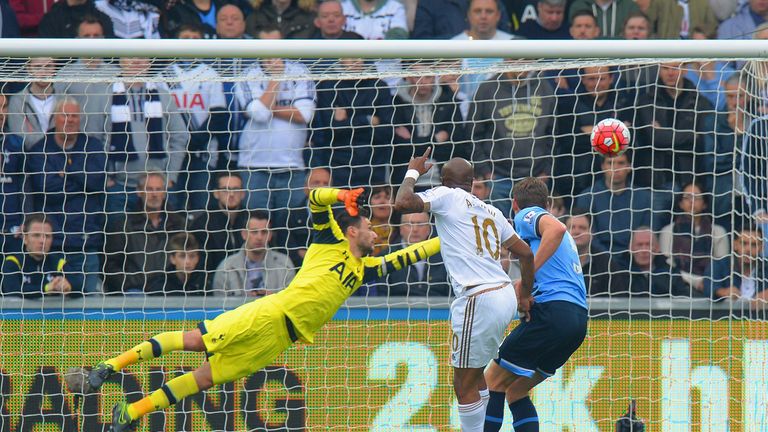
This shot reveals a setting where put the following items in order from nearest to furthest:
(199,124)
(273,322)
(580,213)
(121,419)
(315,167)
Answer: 1. (121,419)
2. (273,322)
3. (580,213)
4. (315,167)
5. (199,124)

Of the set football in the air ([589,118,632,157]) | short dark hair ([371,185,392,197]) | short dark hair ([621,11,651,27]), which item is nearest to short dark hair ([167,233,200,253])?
short dark hair ([371,185,392,197])

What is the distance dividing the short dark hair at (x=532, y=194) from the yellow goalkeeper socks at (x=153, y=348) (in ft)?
8.33

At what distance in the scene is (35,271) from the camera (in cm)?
919

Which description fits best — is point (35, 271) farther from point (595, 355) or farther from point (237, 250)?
point (595, 355)

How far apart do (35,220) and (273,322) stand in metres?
2.49

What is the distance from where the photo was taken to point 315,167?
9.47 meters

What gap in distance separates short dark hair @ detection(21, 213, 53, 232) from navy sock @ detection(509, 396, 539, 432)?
13.5 feet

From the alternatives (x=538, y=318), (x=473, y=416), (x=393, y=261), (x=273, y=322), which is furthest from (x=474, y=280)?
(x=273, y=322)

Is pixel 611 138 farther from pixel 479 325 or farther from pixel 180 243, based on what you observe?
pixel 180 243

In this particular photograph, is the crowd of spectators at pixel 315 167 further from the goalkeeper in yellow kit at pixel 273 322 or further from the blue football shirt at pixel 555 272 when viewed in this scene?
the blue football shirt at pixel 555 272

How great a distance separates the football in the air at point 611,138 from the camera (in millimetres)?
7812

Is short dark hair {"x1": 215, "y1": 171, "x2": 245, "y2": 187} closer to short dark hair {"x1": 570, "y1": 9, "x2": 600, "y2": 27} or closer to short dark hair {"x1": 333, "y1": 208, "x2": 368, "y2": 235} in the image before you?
short dark hair {"x1": 333, "y1": 208, "x2": 368, "y2": 235}

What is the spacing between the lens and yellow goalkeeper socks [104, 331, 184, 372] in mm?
7816

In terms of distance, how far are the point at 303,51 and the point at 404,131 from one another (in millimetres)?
1953
